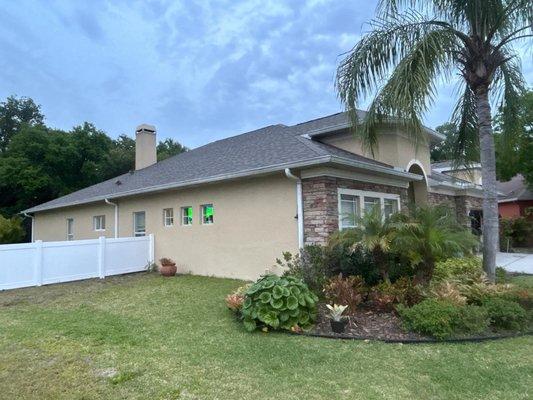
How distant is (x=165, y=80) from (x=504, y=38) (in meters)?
14.3

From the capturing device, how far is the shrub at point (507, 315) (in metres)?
5.77

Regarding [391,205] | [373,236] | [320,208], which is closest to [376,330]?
[373,236]

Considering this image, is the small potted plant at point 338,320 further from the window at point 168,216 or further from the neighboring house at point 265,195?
the window at point 168,216

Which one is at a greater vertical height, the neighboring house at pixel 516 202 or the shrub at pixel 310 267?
the neighboring house at pixel 516 202

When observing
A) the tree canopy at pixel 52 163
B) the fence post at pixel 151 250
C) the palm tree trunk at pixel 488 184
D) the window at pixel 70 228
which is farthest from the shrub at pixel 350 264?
the tree canopy at pixel 52 163

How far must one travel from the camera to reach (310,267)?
8.20m

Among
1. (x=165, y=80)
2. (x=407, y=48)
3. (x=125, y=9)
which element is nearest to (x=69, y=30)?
(x=125, y=9)

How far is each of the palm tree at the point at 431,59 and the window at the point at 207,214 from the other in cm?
502

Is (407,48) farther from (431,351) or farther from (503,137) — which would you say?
(431,351)

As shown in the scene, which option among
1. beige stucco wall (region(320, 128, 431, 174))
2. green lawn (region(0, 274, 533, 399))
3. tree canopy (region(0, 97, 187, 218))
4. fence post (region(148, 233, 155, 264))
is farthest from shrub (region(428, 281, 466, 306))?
tree canopy (region(0, 97, 187, 218))

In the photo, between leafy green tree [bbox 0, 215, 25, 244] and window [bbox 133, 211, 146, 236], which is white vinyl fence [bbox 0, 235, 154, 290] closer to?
window [bbox 133, 211, 146, 236]

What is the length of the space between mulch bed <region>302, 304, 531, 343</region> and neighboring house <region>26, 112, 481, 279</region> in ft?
6.59

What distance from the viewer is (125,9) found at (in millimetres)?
11070

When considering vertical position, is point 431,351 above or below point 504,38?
below
